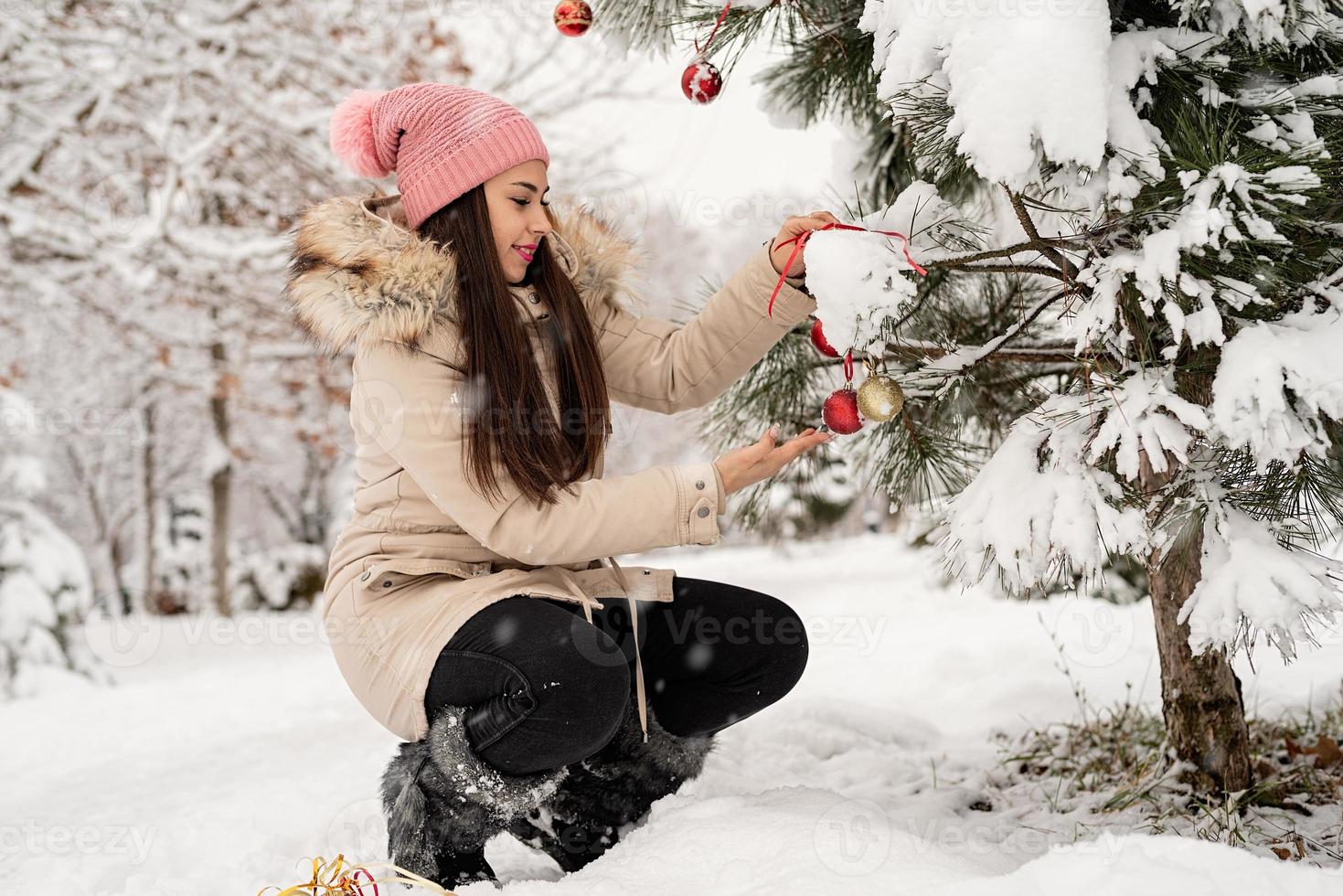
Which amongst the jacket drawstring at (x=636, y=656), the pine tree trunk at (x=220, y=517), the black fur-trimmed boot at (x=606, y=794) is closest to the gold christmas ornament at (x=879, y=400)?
the jacket drawstring at (x=636, y=656)

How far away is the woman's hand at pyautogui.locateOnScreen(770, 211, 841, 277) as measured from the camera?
1.59 m

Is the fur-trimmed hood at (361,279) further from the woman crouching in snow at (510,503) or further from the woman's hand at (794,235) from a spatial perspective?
the woman's hand at (794,235)

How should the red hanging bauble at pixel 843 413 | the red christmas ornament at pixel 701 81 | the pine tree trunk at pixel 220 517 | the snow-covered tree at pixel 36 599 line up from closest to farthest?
the red hanging bauble at pixel 843 413, the red christmas ornament at pixel 701 81, the snow-covered tree at pixel 36 599, the pine tree trunk at pixel 220 517

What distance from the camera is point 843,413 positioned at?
4.67 feet

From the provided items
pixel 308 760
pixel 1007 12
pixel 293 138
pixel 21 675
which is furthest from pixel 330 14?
pixel 1007 12

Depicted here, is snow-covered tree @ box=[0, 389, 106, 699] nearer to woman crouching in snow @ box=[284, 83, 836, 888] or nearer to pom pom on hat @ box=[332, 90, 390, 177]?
woman crouching in snow @ box=[284, 83, 836, 888]

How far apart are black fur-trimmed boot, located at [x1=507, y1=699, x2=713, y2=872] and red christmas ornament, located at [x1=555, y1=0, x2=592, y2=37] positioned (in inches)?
52.1

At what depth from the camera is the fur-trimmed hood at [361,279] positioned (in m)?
1.64

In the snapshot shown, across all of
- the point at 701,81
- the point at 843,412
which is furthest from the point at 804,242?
the point at 701,81

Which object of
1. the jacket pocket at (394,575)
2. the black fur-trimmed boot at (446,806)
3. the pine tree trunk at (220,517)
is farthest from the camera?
the pine tree trunk at (220,517)

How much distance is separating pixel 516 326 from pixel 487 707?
2.23ft

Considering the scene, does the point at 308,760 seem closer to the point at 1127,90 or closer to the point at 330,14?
the point at 1127,90

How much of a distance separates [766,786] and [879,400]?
1069 mm

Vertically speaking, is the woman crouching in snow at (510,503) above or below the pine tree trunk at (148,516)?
above
